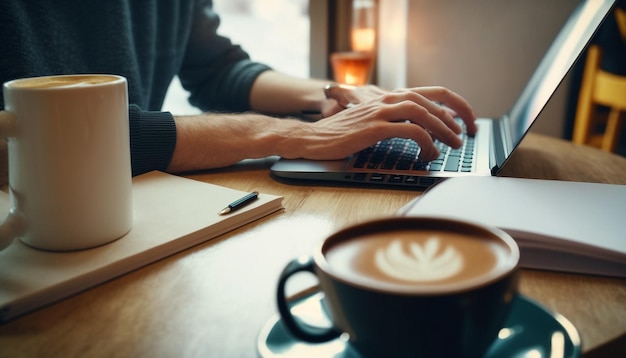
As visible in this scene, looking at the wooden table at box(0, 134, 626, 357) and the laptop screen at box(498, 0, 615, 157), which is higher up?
the laptop screen at box(498, 0, 615, 157)

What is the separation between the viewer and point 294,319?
1.24 ft

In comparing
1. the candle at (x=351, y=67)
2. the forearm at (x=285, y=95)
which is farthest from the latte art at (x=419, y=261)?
the candle at (x=351, y=67)

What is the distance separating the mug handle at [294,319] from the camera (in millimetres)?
366

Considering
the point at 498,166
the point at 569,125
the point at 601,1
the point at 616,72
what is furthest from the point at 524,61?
the point at 498,166

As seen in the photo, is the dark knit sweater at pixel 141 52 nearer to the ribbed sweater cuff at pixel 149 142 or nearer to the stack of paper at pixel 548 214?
the ribbed sweater cuff at pixel 149 142

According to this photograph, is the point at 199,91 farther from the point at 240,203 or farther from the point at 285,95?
the point at 240,203

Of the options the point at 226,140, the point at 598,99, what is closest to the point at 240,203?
the point at 226,140

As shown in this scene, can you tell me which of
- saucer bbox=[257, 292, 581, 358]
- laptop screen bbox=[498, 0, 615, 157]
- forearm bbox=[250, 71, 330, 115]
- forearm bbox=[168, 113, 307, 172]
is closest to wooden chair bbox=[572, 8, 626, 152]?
laptop screen bbox=[498, 0, 615, 157]

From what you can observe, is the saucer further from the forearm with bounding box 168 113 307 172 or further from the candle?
the candle

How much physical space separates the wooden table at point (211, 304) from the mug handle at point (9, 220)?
3.2 inches

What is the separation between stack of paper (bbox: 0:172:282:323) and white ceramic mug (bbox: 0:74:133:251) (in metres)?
0.02

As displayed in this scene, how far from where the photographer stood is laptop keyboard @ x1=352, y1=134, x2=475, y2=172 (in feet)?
2.65

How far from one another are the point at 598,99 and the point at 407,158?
169cm

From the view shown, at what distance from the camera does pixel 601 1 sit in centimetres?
80
